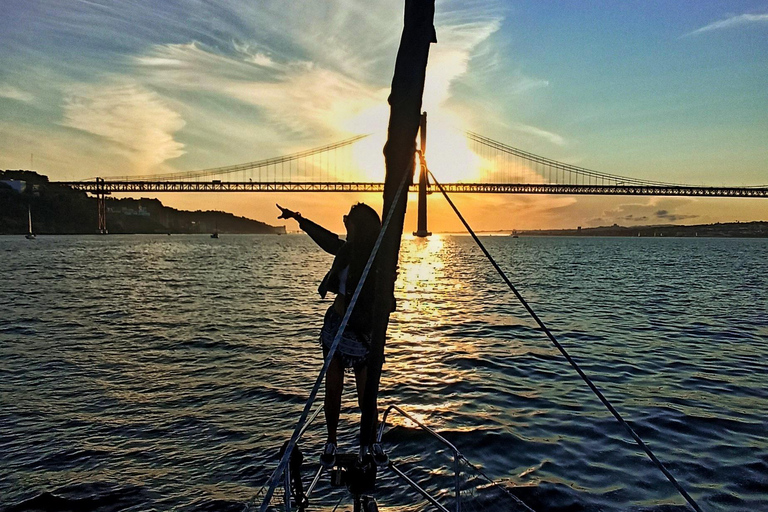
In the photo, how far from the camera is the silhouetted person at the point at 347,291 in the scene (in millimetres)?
3295

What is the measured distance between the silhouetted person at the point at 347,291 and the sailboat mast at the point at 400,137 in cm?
42

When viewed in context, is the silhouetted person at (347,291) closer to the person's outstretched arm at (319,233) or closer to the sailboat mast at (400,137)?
the person's outstretched arm at (319,233)

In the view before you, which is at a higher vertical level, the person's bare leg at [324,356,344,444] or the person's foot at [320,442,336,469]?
the person's bare leg at [324,356,344,444]

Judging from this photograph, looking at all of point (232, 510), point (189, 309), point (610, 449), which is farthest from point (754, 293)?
point (232, 510)

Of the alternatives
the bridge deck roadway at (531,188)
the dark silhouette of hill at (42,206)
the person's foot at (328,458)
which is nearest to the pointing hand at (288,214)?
the person's foot at (328,458)

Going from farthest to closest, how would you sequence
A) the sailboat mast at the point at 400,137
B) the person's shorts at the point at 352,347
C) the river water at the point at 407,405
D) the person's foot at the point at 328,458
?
the river water at the point at 407,405 < the person's shorts at the point at 352,347 < the person's foot at the point at 328,458 < the sailboat mast at the point at 400,137

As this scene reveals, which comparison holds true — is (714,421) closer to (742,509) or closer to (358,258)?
(742,509)

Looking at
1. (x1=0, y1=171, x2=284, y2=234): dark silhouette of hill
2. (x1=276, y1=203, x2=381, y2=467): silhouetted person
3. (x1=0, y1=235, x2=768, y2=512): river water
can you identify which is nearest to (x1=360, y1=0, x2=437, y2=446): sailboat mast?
(x1=276, y1=203, x2=381, y2=467): silhouetted person

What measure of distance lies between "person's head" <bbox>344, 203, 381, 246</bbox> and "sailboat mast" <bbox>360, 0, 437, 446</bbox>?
51 cm

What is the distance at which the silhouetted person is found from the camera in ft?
10.8

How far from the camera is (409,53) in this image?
250 cm

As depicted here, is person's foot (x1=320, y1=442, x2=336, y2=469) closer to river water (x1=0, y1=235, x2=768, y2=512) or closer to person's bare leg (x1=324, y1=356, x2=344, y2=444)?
person's bare leg (x1=324, y1=356, x2=344, y2=444)

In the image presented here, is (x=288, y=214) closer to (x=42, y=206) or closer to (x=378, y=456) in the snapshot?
(x=378, y=456)

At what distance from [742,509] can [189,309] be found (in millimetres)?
18783
